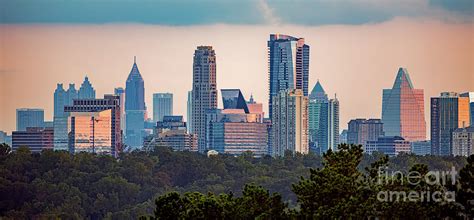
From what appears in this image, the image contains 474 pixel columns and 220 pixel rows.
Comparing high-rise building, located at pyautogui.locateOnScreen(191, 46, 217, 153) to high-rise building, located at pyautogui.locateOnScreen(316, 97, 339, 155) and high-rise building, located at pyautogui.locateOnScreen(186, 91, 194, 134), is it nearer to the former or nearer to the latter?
high-rise building, located at pyautogui.locateOnScreen(186, 91, 194, 134)

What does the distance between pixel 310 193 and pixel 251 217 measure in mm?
1163

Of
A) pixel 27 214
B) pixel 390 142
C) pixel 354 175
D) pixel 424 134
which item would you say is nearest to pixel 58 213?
pixel 27 214

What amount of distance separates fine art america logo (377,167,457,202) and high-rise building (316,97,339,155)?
463 ft

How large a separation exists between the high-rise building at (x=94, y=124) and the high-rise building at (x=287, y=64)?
81.2 ft

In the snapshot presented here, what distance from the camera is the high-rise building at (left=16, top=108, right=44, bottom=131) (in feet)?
518

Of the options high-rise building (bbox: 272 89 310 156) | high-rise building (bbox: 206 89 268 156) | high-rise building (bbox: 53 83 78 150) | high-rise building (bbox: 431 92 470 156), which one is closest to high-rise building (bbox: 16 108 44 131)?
high-rise building (bbox: 53 83 78 150)

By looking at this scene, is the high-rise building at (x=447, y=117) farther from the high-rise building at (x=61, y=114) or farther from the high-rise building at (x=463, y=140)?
the high-rise building at (x=61, y=114)

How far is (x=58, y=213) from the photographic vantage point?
69938 millimetres

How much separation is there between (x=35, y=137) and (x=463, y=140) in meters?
36.7

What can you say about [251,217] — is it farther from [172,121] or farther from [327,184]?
[172,121]

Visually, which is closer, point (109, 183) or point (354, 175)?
point (354, 175)

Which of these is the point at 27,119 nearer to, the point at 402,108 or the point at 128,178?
the point at 402,108

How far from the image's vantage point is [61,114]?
16988 cm

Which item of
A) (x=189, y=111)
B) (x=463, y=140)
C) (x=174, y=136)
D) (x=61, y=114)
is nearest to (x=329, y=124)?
(x=189, y=111)
